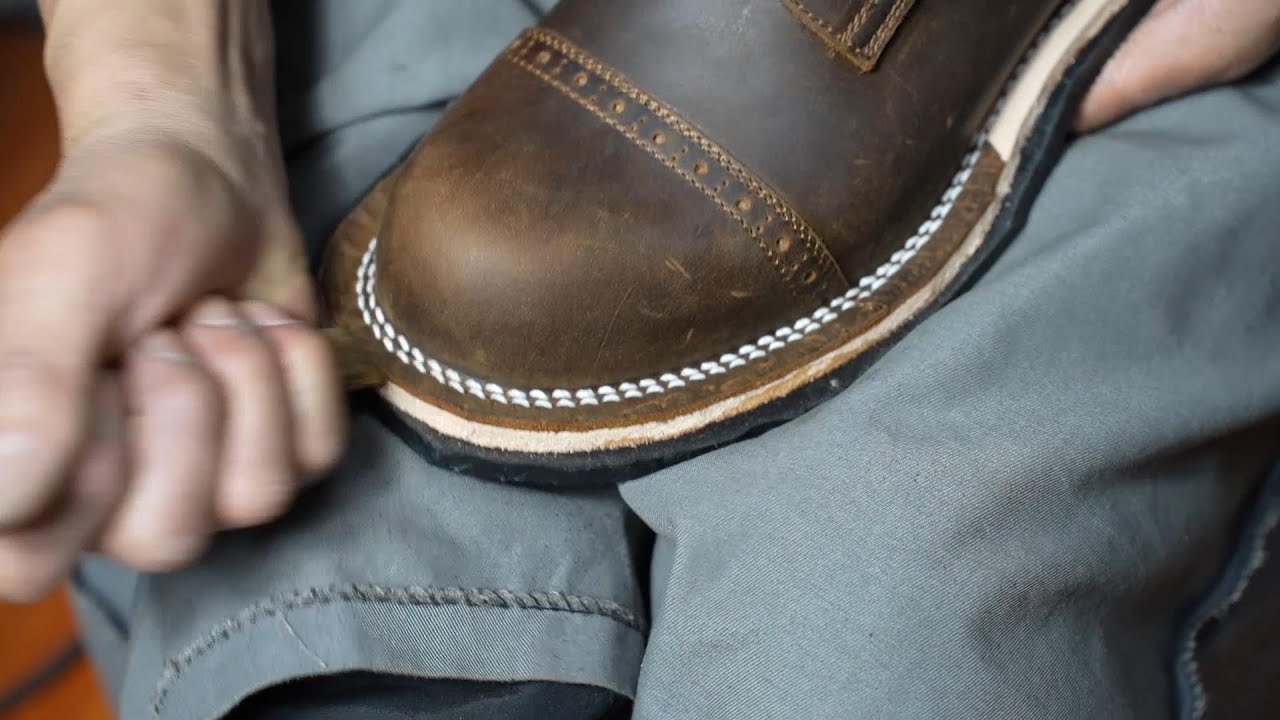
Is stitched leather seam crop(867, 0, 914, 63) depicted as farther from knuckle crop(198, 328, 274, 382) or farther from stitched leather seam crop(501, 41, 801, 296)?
knuckle crop(198, 328, 274, 382)

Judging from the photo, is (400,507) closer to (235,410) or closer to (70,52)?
(235,410)

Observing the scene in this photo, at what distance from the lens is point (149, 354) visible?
1.19ft

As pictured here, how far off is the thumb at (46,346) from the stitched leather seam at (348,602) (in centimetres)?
10

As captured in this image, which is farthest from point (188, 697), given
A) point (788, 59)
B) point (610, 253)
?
point (788, 59)

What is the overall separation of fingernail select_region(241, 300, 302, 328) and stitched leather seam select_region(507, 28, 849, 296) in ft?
0.51

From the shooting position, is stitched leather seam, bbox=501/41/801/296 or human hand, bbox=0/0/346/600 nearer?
human hand, bbox=0/0/346/600

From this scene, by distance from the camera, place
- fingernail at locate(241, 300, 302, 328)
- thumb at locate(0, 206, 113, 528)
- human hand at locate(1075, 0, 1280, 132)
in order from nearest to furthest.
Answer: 1. thumb at locate(0, 206, 113, 528)
2. fingernail at locate(241, 300, 302, 328)
3. human hand at locate(1075, 0, 1280, 132)

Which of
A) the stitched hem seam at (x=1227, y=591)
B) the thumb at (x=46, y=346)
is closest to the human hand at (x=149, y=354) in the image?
the thumb at (x=46, y=346)

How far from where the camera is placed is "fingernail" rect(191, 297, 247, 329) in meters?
0.40

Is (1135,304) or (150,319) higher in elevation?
(1135,304)

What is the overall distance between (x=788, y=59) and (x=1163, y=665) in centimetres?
33

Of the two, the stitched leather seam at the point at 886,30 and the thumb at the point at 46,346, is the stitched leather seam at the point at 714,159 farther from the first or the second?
the thumb at the point at 46,346

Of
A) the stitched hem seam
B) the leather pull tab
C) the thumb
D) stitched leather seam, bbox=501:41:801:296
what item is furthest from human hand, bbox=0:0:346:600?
the stitched hem seam

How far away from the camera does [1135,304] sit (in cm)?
45
